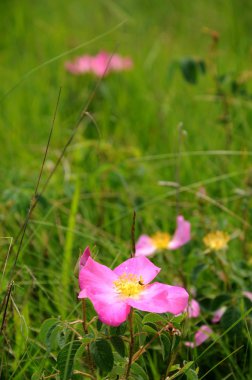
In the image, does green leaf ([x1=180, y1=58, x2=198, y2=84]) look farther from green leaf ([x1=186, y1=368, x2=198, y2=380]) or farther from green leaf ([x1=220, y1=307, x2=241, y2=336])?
green leaf ([x1=186, y1=368, x2=198, y2=380])

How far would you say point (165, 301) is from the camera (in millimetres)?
753

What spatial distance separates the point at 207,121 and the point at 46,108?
0.65m

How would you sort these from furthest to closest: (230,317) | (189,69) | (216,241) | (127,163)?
(127,163) → (189,69) → (216,241) → (230,317)

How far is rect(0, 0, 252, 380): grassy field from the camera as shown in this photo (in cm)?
112

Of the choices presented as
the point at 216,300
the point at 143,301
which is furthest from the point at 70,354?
the point at 216,300

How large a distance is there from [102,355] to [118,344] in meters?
0.03

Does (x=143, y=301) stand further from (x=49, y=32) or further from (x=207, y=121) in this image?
(x=49, y=32)

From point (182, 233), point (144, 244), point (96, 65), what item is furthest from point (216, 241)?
point (96, 65)

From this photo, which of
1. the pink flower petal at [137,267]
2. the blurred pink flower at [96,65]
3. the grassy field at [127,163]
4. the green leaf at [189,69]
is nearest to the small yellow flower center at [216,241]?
the grassy field at [127,163]

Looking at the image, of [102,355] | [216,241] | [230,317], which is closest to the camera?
[102,355]

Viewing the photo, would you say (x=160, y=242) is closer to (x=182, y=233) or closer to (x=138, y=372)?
(x=182, y=233)

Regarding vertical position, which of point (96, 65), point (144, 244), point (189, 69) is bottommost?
point (96, 65)

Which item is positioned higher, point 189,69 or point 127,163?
point 189,69

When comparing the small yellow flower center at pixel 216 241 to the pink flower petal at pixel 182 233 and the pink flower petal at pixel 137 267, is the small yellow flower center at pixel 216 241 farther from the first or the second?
the pink flower petal at pixel 137 267
